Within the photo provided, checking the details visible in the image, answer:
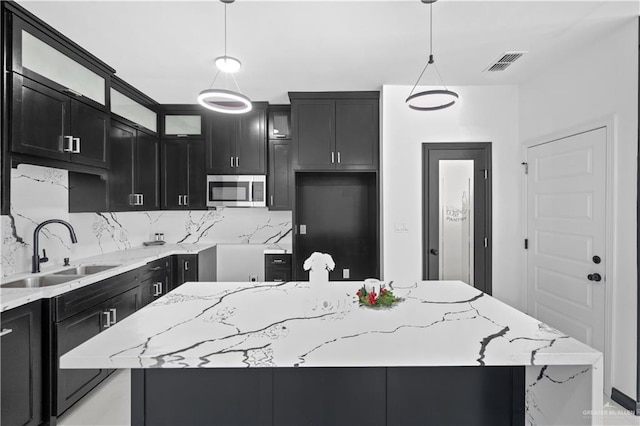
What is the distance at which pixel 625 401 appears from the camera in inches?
90.6

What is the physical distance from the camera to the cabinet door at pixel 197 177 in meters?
4.29

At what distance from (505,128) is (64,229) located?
14.7ft

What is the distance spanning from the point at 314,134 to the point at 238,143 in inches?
41.7

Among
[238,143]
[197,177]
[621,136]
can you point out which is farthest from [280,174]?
[621,136]

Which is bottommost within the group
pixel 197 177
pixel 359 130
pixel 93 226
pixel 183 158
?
pixel 93 226

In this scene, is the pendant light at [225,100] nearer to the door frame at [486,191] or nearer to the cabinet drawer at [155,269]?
the cabinet drawer at [155,269]

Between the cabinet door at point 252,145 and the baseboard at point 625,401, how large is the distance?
12.5 feet

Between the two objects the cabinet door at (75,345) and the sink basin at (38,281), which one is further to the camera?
the sink basin at (38,281)

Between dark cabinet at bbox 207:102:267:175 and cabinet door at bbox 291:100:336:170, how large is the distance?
0.61 meters

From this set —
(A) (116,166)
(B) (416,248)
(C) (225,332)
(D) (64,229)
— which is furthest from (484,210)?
(D) (64,229)

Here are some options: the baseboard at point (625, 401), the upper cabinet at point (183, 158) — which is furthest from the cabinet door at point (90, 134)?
the baseboard at point (625, 401)

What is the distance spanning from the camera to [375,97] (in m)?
3.77

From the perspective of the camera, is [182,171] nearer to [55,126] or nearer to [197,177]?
[197,177]

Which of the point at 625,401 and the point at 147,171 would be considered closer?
the point at 625,401
